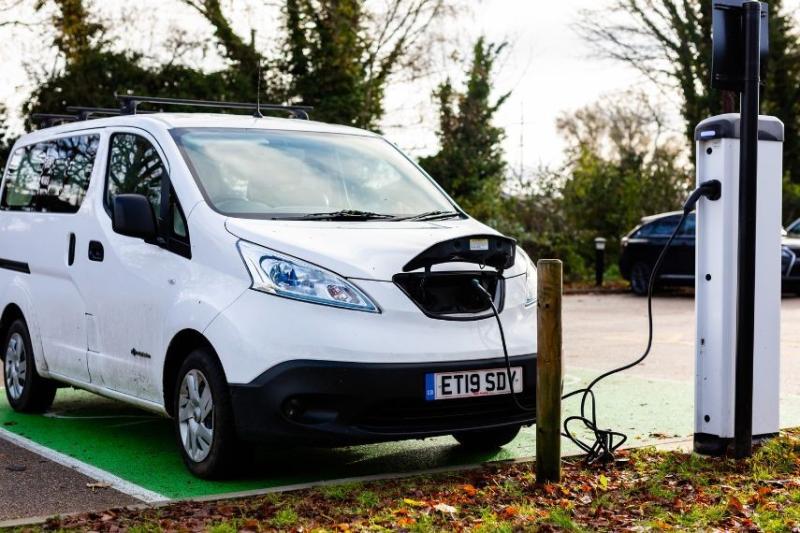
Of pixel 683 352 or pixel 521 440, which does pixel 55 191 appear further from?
pixel 683 352

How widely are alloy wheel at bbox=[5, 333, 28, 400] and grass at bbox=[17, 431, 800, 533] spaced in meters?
3.21

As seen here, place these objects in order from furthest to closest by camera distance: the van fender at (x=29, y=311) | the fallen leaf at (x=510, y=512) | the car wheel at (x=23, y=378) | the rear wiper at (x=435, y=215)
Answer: the car wheel at (x=23, y=378), the van fender at (x=29, y=311), the rear wiper at (x=435, y=215), the fallen leaf at (x=510, y=512)

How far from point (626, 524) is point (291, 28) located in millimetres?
21604

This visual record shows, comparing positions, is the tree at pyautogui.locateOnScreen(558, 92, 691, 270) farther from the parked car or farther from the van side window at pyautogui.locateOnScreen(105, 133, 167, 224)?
the van side window at pyautogui.locateOnScreen(105, 133, 167, 224)

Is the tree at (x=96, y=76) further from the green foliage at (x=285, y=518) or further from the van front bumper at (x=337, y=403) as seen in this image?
the green foliage at (x=285, y=518)

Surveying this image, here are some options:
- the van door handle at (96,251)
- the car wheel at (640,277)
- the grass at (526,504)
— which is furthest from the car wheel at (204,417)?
the car wheel at (640,277)

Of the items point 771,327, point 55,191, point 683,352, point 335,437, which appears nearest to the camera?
point 335,437

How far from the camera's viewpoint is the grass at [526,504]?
464 cm

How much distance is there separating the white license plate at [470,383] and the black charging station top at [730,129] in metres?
1.57

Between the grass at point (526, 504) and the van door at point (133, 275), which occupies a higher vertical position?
the van door at point (133, 275)

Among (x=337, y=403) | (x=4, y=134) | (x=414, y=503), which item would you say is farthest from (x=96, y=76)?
(x=414, y=503)

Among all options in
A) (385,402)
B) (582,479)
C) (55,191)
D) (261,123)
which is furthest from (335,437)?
(55,191)

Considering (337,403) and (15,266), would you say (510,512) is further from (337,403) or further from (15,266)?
(15,266)

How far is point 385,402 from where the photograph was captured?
5336mm
